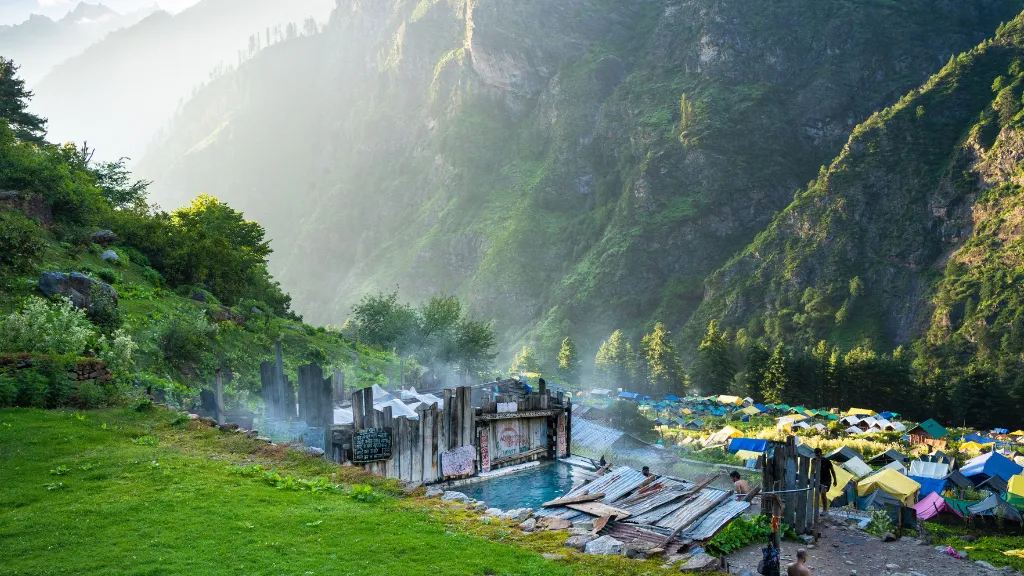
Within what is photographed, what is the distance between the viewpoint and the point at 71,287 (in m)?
21.8

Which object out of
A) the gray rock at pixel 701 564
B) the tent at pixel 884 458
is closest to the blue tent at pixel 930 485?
the tent at pixel 884 458

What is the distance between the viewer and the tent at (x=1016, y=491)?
28531 mm

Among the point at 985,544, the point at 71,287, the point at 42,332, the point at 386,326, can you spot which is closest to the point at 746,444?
the point at 985,544

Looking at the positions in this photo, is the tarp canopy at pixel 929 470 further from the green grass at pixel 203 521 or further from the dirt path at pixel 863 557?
the green grass at pixel 203 521

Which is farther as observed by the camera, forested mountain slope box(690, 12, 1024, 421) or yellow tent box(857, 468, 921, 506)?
forested mountain slope box(690, 12, 1024, 421)

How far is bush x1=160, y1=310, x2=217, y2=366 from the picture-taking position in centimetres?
2370

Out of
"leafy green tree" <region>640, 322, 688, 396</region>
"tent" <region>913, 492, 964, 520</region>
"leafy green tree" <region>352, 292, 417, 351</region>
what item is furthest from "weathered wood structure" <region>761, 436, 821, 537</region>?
"leafy green tree" <region>640, 322, 688, 396</region>

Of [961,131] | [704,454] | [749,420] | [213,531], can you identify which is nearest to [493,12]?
[961,131]

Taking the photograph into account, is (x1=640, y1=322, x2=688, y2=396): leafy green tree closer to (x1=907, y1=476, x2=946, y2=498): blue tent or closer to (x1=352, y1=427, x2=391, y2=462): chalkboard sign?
(x1=907, y1=476, x2=946, y2=498): blue tent

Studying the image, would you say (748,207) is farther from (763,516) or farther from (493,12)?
(763,516)

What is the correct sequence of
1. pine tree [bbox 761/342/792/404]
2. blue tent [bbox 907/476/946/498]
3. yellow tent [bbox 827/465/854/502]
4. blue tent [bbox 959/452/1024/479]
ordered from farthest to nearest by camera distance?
1. pine tree [bbox 761/342/792/404]
2. blue tent [bbox 959/452/1024/479]
3. blue tent [bbox 907/476/946/498]
4. yellow tent [bbox 827/465/854/502]

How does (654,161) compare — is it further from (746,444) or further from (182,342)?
(182,342)

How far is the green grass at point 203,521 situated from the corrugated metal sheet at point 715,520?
3856 mm

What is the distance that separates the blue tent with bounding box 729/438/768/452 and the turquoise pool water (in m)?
25.4
